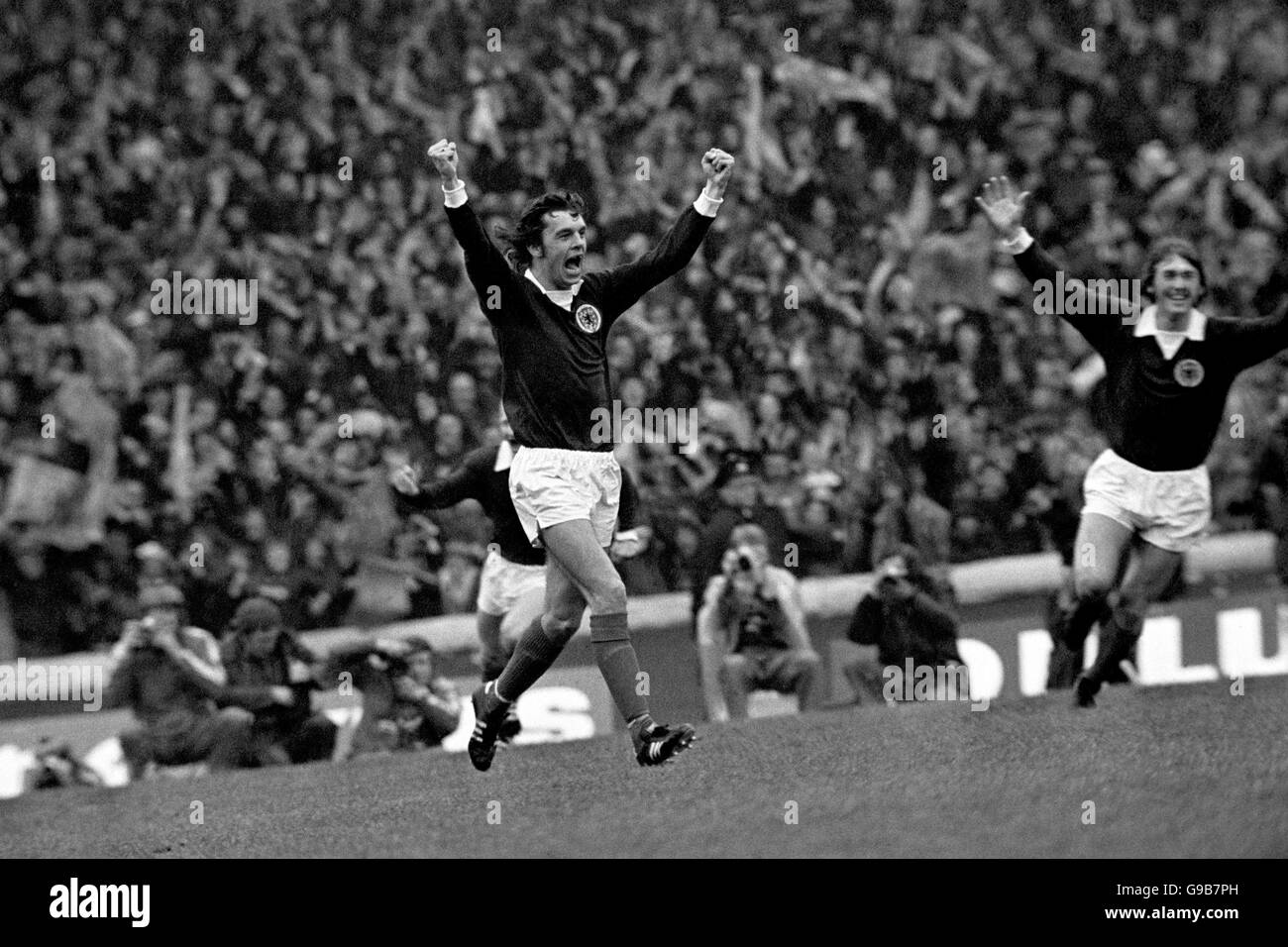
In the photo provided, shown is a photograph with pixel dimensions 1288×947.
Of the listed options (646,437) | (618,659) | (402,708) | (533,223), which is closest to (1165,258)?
(533,223)

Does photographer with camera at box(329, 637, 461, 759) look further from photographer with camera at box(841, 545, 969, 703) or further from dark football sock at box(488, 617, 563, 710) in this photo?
dark football sock at box(488, 617, 563, 710)

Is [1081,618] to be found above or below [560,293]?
below

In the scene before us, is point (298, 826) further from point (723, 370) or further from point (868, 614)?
point (723, 370)

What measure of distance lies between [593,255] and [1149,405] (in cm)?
688

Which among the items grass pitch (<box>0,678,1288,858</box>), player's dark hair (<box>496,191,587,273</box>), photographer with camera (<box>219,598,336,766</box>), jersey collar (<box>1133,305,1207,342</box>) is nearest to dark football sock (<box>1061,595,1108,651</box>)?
grass pitch (<box>0,678,1288,858</box>)

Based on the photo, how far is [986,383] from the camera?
14.8 meters

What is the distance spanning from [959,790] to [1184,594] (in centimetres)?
550

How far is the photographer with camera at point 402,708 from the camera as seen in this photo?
1162 cm

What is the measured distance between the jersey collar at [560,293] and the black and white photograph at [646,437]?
0.04 meters

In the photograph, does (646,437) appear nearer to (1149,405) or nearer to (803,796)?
(1149,405)

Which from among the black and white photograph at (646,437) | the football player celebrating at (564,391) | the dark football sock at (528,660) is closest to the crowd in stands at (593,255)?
the black and white photograph at (646,437)

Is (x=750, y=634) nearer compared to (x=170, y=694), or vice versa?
(x=170, y=694)

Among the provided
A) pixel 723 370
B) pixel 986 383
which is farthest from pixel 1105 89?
pixel 723 370

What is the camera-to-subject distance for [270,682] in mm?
11312
